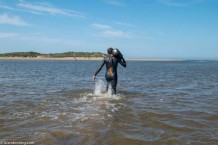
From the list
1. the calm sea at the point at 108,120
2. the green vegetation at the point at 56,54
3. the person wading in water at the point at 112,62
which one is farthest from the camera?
the green vegetation at the point at 56,54

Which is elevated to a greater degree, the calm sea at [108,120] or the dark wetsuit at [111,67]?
the dark wetsuit at [111,67]

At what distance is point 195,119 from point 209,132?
1.42m

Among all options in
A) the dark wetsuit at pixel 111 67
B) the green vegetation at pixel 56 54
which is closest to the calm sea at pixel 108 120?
the dark wetsuit at pixel 111 67

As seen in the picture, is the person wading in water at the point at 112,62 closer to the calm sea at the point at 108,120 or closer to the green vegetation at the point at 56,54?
the calm sea at the point at 108,120

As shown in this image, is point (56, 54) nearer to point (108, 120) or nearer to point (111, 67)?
point (111, 67)

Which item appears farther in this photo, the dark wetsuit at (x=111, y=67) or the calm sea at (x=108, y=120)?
the dark wetsuit at (x=111, y=67)

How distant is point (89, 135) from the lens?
→ 717 centimetres

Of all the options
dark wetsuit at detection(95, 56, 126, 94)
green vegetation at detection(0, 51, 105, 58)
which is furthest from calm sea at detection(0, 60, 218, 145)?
green vegetation at detection(0, 51, 105, 58)

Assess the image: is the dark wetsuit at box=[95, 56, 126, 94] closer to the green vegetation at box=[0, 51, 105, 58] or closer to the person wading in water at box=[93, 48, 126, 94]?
the person wading in water at box=[93, 48, 126, 94]

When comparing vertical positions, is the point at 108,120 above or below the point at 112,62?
below

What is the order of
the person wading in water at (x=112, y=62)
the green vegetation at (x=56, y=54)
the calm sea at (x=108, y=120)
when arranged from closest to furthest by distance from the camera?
1. the calm sea at (x=108, y=120)
2. the person wading in water at (x=112, y=62)
3. the green vegetation at (x=56, y=54)

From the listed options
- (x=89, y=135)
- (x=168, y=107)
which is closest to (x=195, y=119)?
(x=168, y=107)

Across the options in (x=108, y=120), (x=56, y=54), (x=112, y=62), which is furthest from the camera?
(x=56, y=54)

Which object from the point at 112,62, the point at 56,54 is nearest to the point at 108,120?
the point at 112,62
